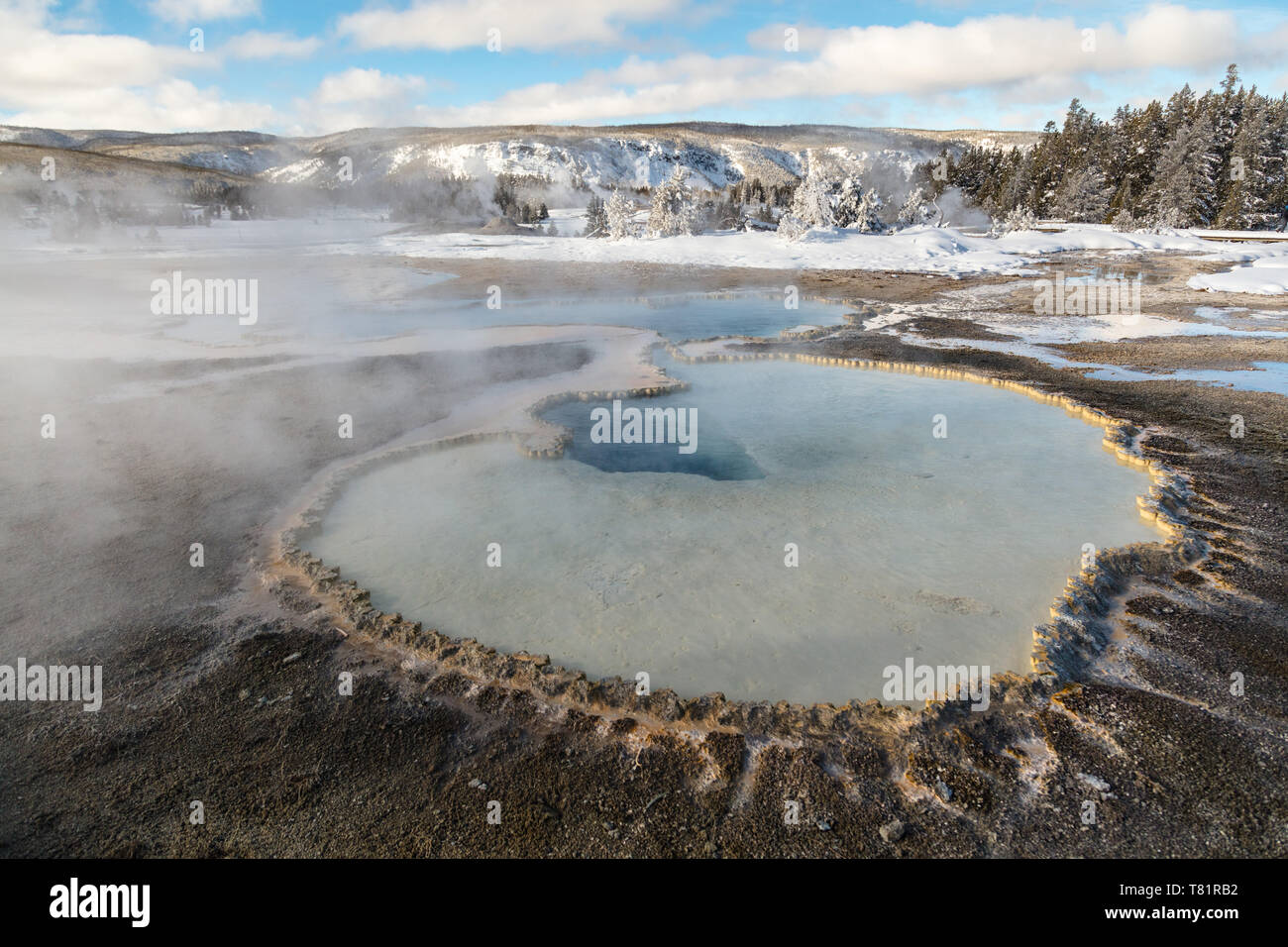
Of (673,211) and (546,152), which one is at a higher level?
(546,152)

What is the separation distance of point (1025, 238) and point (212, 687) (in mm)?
37957

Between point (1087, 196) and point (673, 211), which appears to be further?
point (1087, 196)

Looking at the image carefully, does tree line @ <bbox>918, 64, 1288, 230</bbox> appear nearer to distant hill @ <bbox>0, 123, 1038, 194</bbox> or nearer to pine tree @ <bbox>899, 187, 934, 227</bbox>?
pine tree @ <bbox>899, 187, 934, 227</bbox>

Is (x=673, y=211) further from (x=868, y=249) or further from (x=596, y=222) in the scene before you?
(x=868, y=249)

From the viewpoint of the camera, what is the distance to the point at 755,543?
5754 mm

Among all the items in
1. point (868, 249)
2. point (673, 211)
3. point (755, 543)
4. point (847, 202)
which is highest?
point (847, 202)

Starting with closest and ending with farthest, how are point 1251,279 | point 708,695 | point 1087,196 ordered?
1. point 708,695
2. point 1251,279
3. point 1087,196

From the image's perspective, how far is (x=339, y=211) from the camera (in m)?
59.6

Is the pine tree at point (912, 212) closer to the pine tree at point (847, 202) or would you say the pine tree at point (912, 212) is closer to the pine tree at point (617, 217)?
the pine tree at point (847, 202)

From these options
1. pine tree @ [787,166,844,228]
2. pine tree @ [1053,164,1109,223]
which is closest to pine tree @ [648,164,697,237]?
pine tree @ [787,166,844,228]

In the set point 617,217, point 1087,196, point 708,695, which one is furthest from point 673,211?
point 708,695

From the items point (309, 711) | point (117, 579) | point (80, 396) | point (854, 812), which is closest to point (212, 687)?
point (309, 711)

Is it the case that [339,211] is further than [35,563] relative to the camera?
Yes
